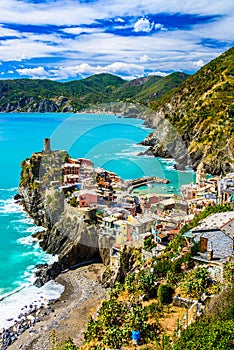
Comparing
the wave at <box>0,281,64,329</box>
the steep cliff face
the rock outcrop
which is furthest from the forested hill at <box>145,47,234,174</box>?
the wave at <box>0,281,64,329</box>

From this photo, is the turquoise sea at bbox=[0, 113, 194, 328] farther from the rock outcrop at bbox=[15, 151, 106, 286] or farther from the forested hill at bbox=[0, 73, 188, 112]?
the forested hill at bbox=[0, 73, 188, 112]

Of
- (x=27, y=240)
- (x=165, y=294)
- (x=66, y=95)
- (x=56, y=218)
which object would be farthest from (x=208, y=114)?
(x=66, y=95)

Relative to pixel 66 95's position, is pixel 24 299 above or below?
below

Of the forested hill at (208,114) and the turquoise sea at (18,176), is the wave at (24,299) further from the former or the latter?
the forested hill at (208,114)

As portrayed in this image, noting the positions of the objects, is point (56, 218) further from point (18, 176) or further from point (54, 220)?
point (18, 176)

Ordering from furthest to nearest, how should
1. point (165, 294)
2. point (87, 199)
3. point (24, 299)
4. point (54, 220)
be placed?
Answer: point (54, 220) < point (87, 199) < point (24, 299) < point (165, 294)

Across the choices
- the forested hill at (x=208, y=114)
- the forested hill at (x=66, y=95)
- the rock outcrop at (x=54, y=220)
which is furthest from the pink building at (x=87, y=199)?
the forested hill at (x=66, y=95)

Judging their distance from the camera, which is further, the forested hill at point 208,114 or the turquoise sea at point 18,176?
the forested hill at point 208,114
